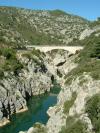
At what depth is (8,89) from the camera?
89438mm

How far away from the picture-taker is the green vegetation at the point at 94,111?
143 ft

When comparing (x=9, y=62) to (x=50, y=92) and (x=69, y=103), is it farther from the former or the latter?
(x=69, y=103)

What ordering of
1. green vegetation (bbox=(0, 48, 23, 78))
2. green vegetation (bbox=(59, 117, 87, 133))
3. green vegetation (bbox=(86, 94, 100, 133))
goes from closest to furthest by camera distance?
green vegetation (bbox=(59, 117, 87, 133)) < green vegetation (bbox=(86, 94, 100, 133)) < green vegetation (bbox=(0, 48, 23, 78))

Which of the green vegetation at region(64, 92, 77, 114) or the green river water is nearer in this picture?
the green vegetation at region(64, 92, 77, 114)

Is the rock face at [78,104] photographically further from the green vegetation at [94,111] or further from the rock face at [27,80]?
the rock face at [27,80]

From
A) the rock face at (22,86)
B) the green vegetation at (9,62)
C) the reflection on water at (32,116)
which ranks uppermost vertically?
the green vegetation at (9,62)

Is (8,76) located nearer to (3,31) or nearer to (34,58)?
(34,58)

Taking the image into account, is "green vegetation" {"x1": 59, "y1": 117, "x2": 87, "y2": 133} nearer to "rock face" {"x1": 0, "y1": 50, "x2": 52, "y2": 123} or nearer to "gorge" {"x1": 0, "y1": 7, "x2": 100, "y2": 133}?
"gorge" {"x1": 0, "y1": 7, "x2": 100, "y2": 133}

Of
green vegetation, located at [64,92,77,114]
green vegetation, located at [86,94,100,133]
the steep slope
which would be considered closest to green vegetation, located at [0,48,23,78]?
the steep slope

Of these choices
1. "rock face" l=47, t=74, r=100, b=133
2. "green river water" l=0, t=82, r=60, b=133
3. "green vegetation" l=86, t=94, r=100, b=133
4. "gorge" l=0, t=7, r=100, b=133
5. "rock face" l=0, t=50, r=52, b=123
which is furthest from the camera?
"rock face" l=0, t=50, r=52, b=123

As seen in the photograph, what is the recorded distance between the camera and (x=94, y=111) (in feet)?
149

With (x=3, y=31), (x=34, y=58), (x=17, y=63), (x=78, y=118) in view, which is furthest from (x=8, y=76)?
(x=3, y=31)

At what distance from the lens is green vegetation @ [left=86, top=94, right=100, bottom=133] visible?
143 feet

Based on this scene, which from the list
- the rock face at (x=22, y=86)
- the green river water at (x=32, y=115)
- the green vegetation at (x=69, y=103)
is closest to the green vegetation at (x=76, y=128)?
the green vegetation at (x=69, y=103)
